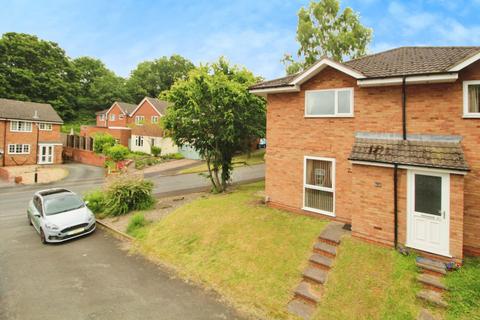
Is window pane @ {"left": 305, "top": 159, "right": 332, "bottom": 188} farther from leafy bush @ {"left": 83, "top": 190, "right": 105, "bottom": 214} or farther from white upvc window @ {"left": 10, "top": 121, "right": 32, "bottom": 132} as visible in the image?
white upvc window @ {"left": 10, "top": 121, "right": 32, "bottom": 132}

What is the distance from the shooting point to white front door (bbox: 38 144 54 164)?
110 ft

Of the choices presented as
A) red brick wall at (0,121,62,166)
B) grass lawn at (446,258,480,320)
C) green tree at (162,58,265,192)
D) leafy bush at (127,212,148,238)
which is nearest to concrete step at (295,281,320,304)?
grass lawn at (446,258,480,320)

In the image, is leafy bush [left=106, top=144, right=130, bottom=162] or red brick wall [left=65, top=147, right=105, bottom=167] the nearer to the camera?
leafy bush [left=106, top=144, right=130, bottom=162]

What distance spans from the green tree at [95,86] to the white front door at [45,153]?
92.4 ft

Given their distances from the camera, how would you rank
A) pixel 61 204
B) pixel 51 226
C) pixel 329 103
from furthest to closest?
pixel 61 204, pixel 51 226, pixel 329 103

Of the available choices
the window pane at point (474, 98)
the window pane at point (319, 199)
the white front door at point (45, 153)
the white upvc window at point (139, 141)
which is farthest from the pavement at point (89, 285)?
the white upvc window at point (139, 141)

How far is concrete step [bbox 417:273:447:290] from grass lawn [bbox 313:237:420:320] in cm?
15

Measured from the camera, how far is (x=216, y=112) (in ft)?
48.1

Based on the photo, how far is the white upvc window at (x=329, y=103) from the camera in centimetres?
962

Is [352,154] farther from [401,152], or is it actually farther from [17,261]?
[17,261]

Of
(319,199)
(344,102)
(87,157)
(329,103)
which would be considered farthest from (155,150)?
(344,102)

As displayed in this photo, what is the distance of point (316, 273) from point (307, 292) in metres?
0.72

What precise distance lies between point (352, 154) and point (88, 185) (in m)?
22.7

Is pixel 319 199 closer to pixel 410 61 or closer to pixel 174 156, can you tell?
pixel 410 61
